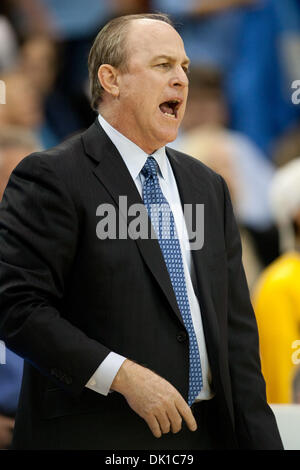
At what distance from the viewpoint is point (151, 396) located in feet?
4.97

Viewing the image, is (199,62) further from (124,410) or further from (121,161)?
(124,410)

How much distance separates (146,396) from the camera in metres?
1.51

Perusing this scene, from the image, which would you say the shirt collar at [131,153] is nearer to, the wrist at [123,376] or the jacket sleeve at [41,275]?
the jacket sleeve at [41,275]

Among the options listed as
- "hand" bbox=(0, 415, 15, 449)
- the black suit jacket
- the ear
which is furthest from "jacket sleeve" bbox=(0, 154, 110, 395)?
"hand" bbox=(0, 415, 15, 449)

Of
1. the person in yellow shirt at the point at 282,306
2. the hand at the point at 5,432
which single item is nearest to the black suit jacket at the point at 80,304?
the hand at the point at 5,432

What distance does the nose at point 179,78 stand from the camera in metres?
1.74

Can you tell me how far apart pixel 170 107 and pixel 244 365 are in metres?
0.57

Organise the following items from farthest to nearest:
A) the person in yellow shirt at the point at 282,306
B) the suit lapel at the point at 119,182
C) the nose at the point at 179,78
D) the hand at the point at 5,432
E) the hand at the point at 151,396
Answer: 1. the person in yellow shirt at the point at 282,306
2. the hand at the point at 5,432
3. the nose at the point at 179,78
4. the suit lapel at the point at 119,182
5. the hand at the point at 151,396

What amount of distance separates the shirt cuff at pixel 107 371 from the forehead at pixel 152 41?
0.63 m

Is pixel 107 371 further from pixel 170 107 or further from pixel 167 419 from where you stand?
pixel 170 107

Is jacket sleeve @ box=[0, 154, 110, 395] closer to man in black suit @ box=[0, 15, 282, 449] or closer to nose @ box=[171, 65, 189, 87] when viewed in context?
man in black suit @ box=[0, 15, 282, 449]

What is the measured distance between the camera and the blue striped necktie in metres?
1.67
